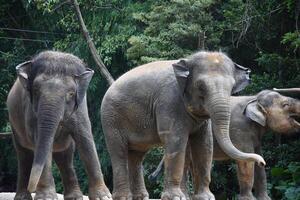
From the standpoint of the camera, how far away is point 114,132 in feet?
30.8

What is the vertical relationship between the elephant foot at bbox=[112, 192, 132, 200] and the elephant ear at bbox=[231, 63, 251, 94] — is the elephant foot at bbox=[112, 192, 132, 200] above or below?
below

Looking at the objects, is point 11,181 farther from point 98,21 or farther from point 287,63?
point 287,63

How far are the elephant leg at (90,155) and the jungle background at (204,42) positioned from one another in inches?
225

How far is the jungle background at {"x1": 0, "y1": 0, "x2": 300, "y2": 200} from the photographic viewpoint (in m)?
15.6

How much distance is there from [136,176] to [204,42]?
21.4 ft

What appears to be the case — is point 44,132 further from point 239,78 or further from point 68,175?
point 239,78

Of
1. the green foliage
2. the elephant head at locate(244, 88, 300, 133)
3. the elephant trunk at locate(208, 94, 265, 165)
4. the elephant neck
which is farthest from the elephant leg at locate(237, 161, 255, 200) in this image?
the green foliage

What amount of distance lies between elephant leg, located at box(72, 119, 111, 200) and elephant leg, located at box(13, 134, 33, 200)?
918 mm

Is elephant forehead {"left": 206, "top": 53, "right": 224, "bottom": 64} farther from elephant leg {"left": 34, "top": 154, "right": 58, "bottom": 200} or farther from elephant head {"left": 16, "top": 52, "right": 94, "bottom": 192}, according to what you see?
elephant leg {"left": 34, "top": 154, "right": 58, "bottom": 200}

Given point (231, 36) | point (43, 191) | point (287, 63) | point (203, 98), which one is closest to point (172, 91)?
point (203, 98)

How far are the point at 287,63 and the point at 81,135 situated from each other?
24.8ft

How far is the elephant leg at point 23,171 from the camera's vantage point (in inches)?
380

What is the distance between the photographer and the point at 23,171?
9750 millimetres

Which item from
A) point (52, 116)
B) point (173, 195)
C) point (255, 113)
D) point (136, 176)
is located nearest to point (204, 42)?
point (255, 113)
